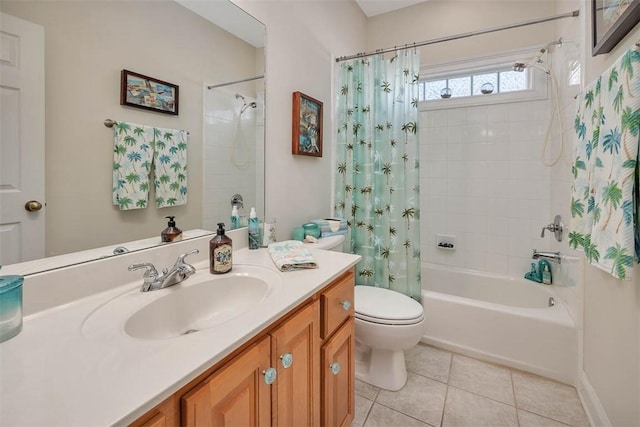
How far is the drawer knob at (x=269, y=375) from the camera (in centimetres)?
76

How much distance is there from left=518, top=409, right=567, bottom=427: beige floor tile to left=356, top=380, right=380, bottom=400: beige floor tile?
2.32 feet

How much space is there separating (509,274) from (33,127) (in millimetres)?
2980

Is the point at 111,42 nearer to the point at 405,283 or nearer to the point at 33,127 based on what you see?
the point at 33,127

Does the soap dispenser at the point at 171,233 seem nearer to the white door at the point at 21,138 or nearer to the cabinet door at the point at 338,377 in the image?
the white door at the point at 21,138

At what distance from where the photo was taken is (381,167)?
6.64 feet

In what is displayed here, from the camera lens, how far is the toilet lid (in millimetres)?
1569

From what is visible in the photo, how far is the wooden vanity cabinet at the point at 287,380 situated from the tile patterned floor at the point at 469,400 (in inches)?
14.3

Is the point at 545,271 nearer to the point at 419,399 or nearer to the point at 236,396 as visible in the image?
the point at 419,399

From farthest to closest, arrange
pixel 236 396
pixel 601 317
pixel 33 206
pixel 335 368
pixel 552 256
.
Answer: pixel 552 256 → pixel 601 317 → pixel 335 368 → pixel 33 206 → pixel 236 396

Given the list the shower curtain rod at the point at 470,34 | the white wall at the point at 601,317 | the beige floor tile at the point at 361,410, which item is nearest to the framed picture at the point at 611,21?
the white wall at the point at 601,317

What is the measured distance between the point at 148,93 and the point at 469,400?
2077 mm

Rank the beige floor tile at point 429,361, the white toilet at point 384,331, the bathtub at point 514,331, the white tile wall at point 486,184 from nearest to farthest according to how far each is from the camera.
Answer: the white toilet at point 384,331
the bathtub at point 514,331
the beige floor tile at point 429,361
the white tile wall at point 486,184

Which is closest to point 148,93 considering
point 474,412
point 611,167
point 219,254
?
point 219,254

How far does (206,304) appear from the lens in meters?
1.02
